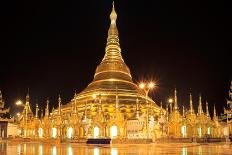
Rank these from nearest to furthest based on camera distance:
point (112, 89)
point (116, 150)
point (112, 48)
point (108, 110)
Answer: point (116, 150) < point (108, 110) < point (112, 89) < point (112, 48)

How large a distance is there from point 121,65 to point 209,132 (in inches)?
1333

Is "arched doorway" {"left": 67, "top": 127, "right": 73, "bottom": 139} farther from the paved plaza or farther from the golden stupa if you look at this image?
the paved plaza

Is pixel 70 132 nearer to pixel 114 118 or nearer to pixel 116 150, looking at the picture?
pixel 114 118

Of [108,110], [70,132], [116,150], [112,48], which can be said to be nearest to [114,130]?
[70,132]

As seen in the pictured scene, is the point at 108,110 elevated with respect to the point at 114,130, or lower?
elevated

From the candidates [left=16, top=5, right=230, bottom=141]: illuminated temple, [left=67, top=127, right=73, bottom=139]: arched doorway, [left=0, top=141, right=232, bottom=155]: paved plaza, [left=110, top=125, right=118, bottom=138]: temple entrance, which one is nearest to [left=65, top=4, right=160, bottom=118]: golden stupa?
[left=16, top=5, right=230, bottom=141]: illuminated temple

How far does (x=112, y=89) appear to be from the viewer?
66688 millimetres

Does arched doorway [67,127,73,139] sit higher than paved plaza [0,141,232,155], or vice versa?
paved plaza [0,141,232,155]

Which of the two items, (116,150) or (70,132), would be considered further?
(70,132)

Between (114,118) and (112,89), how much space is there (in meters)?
26.3

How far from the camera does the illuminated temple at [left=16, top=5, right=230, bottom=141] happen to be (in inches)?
1603

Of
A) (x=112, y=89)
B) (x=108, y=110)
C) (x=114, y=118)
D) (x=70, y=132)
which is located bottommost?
(x=70, y=132)

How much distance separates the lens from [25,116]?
58.6m

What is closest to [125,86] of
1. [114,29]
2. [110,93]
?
[110,93]
